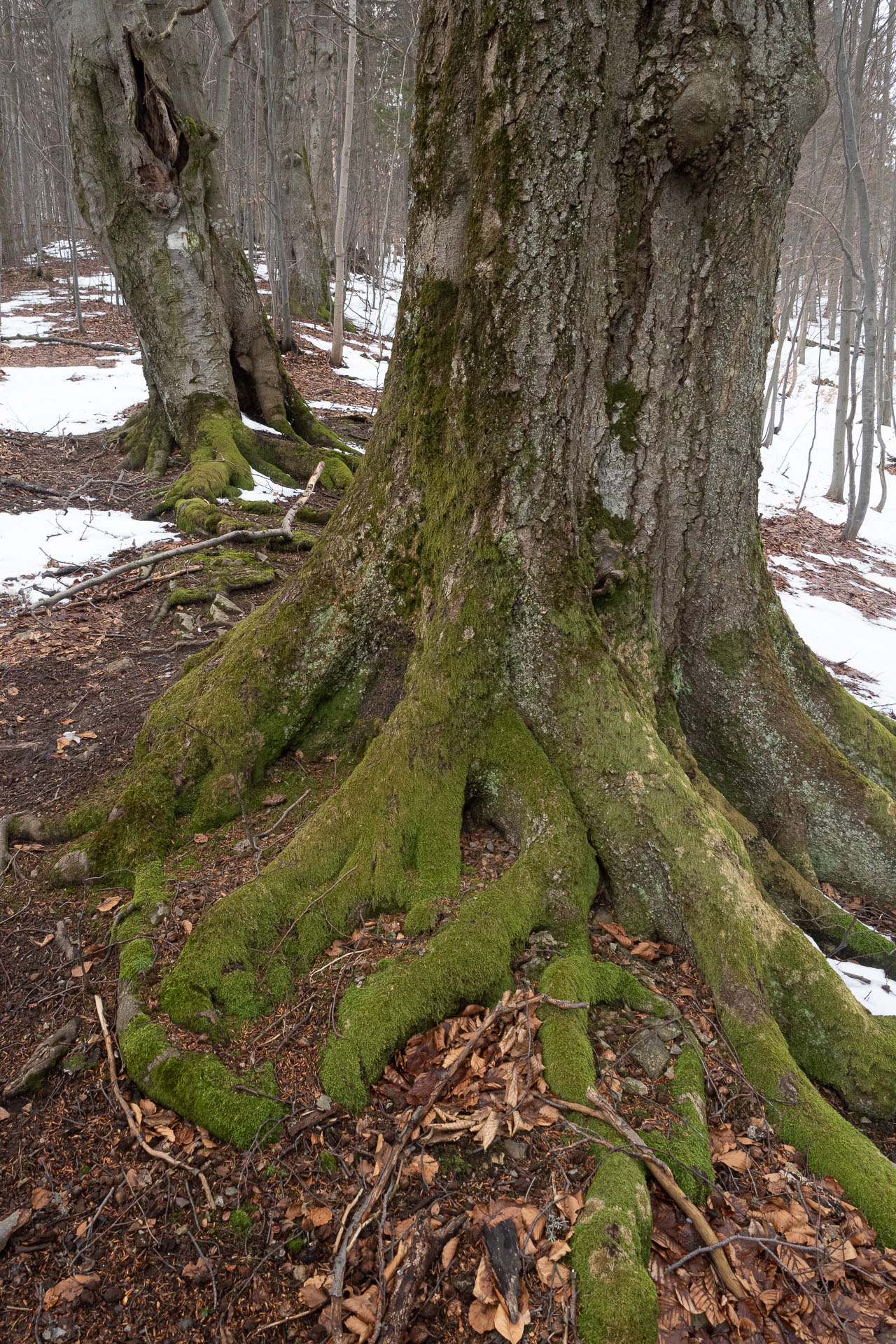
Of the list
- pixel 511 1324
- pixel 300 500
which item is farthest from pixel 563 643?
pixel 300 500

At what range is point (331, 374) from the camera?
50.9 feet

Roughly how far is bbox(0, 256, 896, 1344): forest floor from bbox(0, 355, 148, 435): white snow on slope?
998 centimetres

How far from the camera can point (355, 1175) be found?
210 cm

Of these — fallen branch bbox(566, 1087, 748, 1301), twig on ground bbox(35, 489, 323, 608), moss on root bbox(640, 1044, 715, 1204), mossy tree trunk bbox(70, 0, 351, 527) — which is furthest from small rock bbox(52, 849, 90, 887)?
mossy tree trunk bbox(70, 0, 351, 527)

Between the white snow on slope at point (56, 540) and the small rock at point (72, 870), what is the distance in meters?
3.66

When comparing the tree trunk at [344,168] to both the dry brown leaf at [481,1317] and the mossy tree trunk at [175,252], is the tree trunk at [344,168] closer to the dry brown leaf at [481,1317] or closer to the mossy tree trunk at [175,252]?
the mossy tree trunk at [175,252]

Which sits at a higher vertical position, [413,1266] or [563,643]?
[563,643]

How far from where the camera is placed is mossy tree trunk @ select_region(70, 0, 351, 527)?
7758mm

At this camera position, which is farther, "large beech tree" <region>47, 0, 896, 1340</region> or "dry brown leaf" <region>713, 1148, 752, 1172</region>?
"large beech tree" <region>47, 0, 896, 1340</region>

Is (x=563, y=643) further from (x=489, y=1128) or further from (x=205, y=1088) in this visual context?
(x=205, y=1088)

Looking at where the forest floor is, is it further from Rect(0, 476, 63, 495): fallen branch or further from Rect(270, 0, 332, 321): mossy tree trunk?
Rect(270, 0, 332, 321): mossy tree trunk

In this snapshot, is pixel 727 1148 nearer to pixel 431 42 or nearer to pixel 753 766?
pixel 753 766


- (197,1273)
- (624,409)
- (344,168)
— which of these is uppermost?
(344,168)

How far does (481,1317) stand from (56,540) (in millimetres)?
7478
